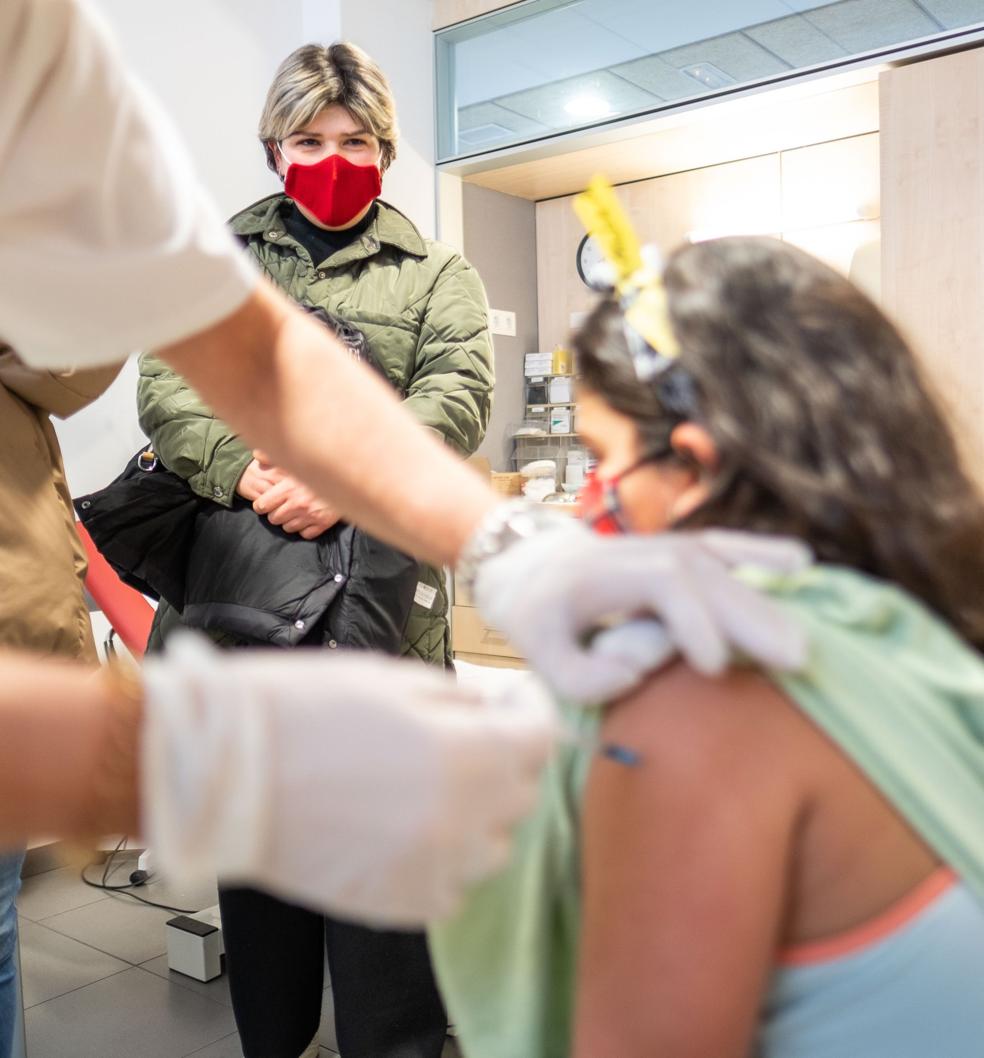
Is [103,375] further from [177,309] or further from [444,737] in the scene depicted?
[444,737]

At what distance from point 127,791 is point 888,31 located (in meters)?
3.25

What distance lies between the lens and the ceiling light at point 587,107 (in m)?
3.68

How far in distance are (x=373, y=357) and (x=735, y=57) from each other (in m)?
2.16

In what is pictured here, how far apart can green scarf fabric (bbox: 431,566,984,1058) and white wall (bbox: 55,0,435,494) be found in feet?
8.67

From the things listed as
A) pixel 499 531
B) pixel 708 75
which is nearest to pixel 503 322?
pixel 708 75

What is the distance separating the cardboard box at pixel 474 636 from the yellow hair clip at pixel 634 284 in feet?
10.6

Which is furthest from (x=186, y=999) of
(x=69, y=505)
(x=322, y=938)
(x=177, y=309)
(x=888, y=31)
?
(x=888, y=31)

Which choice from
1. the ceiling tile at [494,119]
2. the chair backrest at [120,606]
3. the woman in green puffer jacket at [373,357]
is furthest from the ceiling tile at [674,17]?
the chair backrest at [120,606]

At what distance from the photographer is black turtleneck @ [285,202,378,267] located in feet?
6.50

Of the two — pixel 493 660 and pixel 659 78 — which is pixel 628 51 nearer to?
pixel 659 78

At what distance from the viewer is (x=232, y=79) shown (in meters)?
3.46

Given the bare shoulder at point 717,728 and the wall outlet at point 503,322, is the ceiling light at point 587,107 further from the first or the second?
the bare shoulder at point 717,728

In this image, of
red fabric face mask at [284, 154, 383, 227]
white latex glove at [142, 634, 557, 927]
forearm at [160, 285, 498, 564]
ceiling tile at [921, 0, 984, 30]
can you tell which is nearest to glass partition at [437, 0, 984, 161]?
ceiling tile at [921, 0, 984, 30]

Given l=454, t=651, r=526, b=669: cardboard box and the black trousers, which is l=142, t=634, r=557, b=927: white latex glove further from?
l=454, t=651, r=526, b=669: cardboard box
